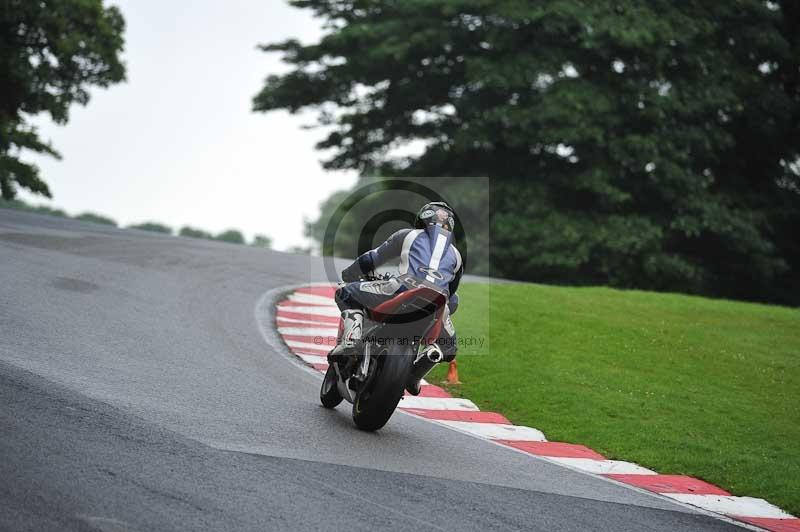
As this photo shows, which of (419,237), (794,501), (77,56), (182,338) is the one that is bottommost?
(794,501)

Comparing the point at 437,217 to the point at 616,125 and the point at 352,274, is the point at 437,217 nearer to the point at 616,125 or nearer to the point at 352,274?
the point at 352,274

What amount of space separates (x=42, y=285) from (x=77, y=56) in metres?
25.5

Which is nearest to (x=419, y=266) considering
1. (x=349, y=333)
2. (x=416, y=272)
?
(x=416, y=272)

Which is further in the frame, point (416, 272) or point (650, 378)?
point (650, 378)

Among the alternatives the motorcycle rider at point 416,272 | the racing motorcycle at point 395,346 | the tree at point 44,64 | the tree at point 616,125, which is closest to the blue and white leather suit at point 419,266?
the motorcycle rider at point 416,272

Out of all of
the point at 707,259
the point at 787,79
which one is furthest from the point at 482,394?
the point at 787,79

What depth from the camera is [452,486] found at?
664 centimetres

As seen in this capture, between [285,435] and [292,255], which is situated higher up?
[292,255]

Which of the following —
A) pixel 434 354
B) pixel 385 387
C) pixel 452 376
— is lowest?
pixel 452 376

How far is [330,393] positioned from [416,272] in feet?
5.22

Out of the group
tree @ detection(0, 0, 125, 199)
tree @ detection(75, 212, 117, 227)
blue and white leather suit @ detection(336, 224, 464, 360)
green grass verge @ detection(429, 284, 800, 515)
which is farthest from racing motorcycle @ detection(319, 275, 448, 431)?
tree @ detection(0, 0, 125, 199)

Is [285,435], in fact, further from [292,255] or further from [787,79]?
[787,79]

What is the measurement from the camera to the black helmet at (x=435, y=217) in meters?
7.82

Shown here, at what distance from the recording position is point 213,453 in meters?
6.43
